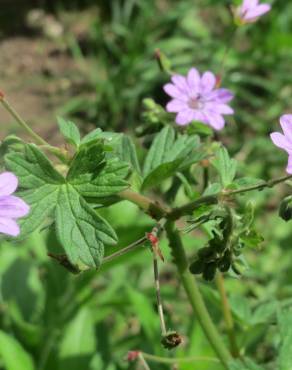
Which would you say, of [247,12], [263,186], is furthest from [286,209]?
[247,12]

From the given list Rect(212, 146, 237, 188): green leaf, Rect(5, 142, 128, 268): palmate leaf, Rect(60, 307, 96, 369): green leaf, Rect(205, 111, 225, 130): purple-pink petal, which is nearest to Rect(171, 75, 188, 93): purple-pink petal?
Rect(205, 111, 225, 130): purple-pink petal

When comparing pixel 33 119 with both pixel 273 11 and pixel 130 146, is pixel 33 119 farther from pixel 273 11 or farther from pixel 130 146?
pixel 130 146

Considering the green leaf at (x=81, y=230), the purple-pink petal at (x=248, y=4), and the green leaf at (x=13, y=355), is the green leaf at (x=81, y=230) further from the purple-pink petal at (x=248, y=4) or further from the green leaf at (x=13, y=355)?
the green leaf at (x=13, y=355)

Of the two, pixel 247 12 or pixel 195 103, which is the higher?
pixel 247 12

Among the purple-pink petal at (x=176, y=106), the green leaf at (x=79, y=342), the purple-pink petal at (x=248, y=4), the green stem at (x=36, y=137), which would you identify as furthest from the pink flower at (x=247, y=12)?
the green leaf at (x=79, y=342)

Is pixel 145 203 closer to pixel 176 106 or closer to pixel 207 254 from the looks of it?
pixel 207 254
